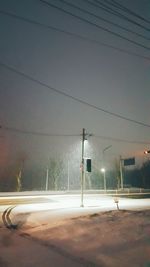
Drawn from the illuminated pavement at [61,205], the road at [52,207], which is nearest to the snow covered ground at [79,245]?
the road at [52,207]

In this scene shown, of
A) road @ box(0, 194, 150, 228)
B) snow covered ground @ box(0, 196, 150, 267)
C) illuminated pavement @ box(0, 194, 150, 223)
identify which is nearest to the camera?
snow covered ground @ box(0, 196, 150, 267)

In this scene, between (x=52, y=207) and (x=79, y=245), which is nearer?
(x=79, y=245)

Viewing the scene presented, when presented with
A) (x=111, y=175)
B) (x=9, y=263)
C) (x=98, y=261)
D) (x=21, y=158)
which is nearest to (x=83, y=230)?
(x=98, y=261)

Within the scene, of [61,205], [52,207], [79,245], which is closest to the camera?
[79,245]

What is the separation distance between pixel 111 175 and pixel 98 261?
89.2 m

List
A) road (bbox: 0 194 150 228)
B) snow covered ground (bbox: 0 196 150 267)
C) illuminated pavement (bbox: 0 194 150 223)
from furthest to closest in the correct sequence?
illuminated pavement (bbox: 0 194 150 223) < road (bbox: 0 194 150 228) < snow covered ground (bbox: 0 196 150 267)

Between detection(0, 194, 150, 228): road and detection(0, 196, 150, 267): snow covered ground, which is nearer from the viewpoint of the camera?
detection(0, 196, 150, 267): snow covered ground

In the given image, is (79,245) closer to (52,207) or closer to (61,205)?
(52,207)

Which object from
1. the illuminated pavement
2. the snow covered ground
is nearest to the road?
the illuminated pavement

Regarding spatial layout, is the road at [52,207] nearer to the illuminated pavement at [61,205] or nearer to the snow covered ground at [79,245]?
the illuminated pavement at [61,205]

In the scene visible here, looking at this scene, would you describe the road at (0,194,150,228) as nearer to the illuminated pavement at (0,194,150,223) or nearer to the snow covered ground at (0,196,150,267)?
the illuminated pavement at (0,194,150,223)

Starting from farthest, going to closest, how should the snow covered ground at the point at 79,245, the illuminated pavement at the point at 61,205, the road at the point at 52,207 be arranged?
the illuminated pavement at the point at 61,205
the road at the point at 52,207
the snow covered ground at the point at 79,245

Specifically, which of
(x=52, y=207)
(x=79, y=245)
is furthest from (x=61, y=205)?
(x=79, y=245)

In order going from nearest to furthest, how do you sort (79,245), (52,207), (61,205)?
(79,245) < (52,207) < (61,205)
